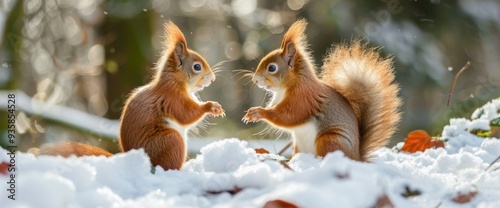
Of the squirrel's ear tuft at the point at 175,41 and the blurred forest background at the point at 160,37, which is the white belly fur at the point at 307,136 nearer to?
the squirrel's ear tuft at the point at 175,41

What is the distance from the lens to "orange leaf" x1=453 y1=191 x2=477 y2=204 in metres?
1.30

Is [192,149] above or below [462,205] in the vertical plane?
below

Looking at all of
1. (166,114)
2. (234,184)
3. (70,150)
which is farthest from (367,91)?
(234,184)

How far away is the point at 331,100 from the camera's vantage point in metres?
2.20

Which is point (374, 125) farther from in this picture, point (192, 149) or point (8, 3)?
point (8, 3)

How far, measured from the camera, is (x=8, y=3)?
5.18 metres

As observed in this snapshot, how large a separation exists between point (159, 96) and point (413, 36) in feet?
14.1

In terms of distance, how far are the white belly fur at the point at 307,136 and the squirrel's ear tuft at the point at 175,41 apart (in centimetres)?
41

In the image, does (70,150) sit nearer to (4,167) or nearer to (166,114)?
(166,114)

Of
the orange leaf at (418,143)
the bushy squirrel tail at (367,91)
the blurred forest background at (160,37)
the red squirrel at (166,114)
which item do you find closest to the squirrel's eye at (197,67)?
the red squirrel at (166,114)

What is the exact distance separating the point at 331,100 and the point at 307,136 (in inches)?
5.2

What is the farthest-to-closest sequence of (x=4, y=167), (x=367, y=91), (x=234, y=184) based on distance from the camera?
(x=367, y=91) < (x=4, y=167) < (x=234, y=184)

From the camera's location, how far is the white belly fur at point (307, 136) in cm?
216

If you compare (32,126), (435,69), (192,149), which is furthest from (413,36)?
(32,126)
